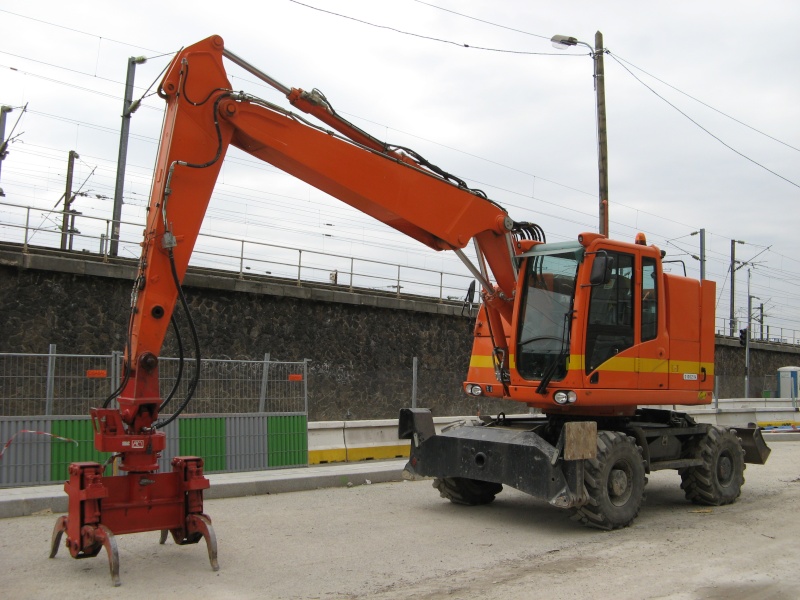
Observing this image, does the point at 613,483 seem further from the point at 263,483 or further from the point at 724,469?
the point at 263,483

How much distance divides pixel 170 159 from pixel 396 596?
416 centimetres

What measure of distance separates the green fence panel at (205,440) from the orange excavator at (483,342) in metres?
2.85

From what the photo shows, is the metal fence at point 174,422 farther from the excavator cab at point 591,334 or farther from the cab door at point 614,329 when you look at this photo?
the cab door at point 614,329

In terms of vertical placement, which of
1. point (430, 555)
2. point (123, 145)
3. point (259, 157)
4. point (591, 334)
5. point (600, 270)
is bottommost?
point (430, 555)

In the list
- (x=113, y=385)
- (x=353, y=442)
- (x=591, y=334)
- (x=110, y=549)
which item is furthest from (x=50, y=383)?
(x=591, y=334)

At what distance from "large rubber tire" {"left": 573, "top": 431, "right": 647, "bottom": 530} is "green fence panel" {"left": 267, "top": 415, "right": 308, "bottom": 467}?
5.30 meters

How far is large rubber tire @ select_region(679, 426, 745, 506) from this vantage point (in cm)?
1043

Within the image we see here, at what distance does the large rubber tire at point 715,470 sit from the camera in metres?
10.4

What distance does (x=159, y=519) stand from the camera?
6703mm

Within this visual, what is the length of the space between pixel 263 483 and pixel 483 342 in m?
3.73

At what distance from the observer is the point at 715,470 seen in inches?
414

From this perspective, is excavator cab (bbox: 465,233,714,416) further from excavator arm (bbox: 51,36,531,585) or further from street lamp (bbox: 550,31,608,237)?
street lamp (bbox: 550,31,608,237)

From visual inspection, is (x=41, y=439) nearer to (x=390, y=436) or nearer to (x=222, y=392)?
(x=222, y=392)

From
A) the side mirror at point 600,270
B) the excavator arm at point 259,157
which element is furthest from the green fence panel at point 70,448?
the side mirror at point 600,270
